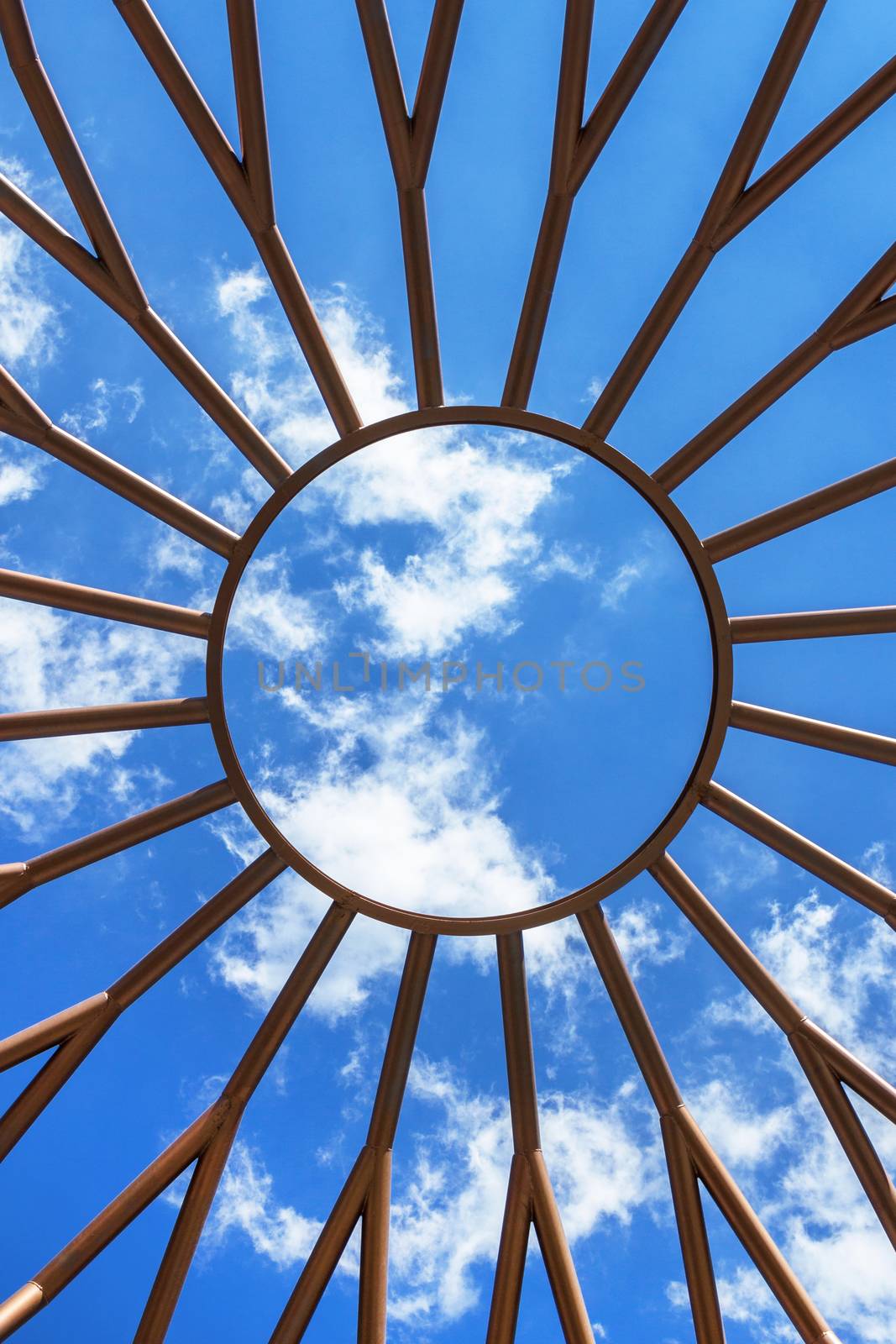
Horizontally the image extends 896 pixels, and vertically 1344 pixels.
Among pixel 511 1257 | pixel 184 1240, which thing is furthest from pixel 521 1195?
pixel 184 1240

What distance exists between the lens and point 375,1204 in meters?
15.1

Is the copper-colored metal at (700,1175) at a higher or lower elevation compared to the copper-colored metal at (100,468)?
lower

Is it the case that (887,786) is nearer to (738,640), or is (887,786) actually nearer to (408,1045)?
(738,640)

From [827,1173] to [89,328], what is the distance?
54.9ft

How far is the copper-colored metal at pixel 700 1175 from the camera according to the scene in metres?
14.3

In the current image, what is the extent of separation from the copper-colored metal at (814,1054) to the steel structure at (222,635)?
3 cm

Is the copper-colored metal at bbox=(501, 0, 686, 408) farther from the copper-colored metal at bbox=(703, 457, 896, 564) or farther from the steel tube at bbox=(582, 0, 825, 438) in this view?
the copper-colored metal at bbox=(703, 457, 896, 564)

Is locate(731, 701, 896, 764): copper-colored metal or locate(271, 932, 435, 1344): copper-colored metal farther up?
locate(731, 701, 896, 764): copper-colored metal

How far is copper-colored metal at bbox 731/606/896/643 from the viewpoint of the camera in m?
14.0

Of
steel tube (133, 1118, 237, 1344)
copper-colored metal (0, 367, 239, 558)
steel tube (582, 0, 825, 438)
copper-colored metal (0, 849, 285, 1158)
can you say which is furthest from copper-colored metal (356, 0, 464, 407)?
steel tube (133, 1118, 237, 1344)

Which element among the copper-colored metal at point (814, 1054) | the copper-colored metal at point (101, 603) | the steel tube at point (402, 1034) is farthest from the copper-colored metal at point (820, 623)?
the copper-colored metal at point (101, 603)

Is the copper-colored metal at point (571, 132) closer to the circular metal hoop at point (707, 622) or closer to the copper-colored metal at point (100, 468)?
the circular metal hoop at point (707, 622)

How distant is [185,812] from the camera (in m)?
14.8

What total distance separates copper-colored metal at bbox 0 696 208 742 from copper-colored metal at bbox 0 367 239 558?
6.10ft
